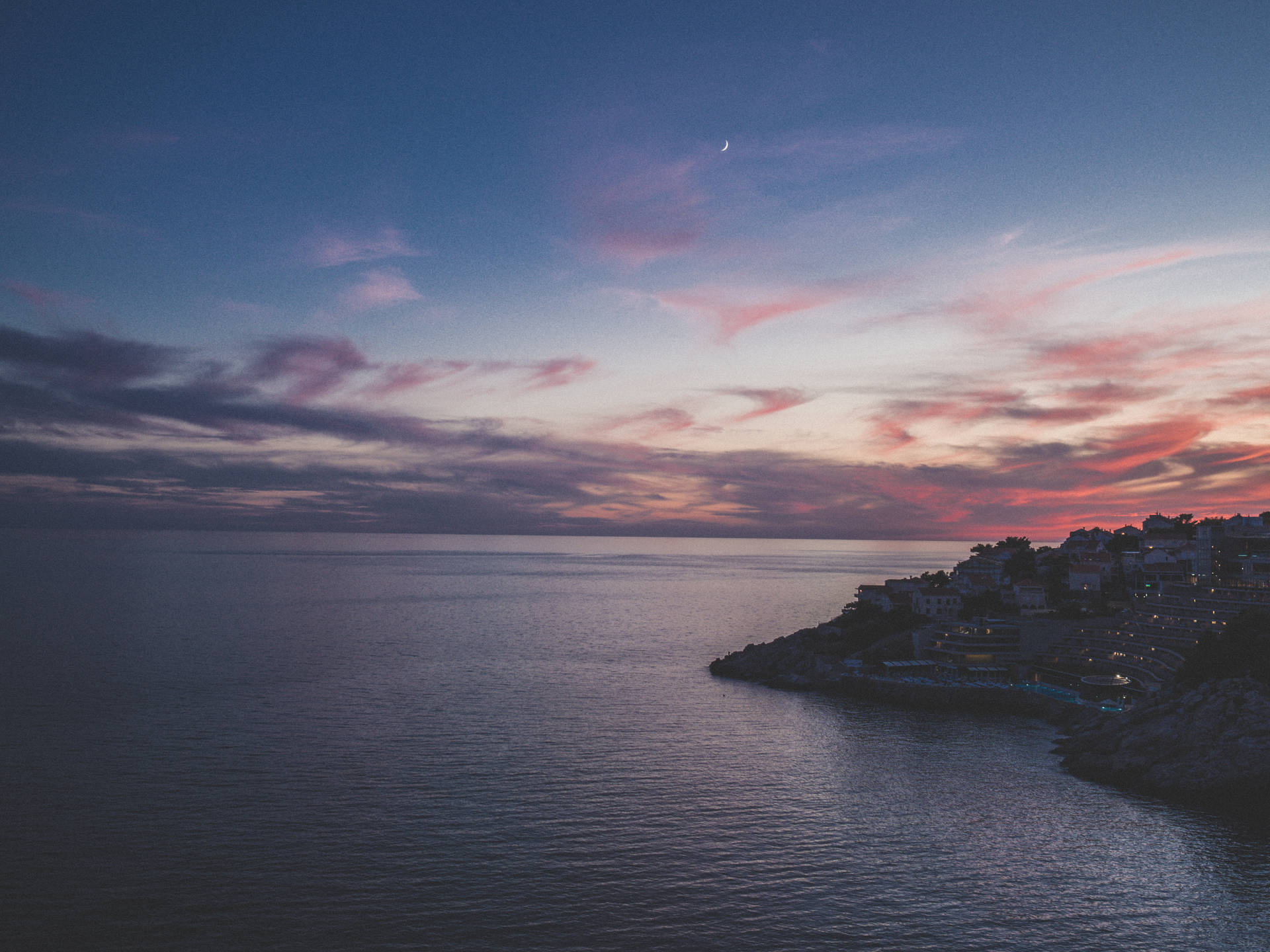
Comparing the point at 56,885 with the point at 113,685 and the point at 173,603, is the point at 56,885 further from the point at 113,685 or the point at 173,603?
the point at 173,603

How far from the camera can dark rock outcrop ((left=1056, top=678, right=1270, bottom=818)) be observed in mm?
49406

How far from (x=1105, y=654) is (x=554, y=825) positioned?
6934cm

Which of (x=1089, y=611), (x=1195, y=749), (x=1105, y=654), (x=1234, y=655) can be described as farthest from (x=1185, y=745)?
(x=1089, y=611)

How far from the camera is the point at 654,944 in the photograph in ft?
103

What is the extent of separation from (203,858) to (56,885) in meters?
5.80

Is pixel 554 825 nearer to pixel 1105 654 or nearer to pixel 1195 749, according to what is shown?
pixel 1195 749

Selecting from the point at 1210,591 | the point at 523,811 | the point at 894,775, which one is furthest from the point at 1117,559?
the point at 523,811

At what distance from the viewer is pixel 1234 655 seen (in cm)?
6197

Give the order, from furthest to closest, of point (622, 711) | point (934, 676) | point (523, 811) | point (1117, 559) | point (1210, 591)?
point (1117, 559), point (1210, 591), point (934, 676), point (622, 711), point (523, 811)

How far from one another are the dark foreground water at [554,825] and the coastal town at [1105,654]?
486 cm

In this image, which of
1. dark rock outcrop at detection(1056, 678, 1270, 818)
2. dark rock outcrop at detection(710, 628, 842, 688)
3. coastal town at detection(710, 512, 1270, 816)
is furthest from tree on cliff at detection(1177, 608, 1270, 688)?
dark rock outcrop at detection(710, 628, 842, 688)

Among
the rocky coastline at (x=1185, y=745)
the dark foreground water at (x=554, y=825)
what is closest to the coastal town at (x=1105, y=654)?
the rocky coastline at (x=1185, y=745)

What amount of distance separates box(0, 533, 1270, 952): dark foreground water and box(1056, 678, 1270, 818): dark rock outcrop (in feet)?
9.61

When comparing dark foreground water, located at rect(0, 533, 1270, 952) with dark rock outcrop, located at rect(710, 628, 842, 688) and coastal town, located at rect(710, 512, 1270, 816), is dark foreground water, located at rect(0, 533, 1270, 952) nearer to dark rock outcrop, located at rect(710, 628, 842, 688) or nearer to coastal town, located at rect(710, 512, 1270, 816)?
coastal town, located at rect(710, 512, 1270, 816)
